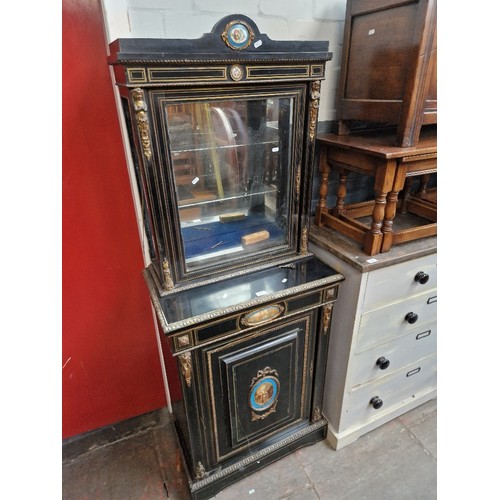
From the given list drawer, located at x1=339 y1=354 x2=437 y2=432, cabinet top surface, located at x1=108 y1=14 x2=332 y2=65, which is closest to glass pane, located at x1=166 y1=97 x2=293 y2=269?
cabinet top surface, located at x1=108 y1=14 x2=332 y2=65

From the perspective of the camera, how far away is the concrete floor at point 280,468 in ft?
5.02

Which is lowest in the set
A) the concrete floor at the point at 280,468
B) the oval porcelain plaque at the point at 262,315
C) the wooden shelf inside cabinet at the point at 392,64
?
the concrete floor at the point at 280,468

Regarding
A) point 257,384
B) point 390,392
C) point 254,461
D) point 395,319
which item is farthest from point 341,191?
point 254,461

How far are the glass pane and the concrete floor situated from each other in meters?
1.08

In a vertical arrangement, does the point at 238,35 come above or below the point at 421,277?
above

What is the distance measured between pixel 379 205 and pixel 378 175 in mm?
110

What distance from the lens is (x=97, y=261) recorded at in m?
1.42

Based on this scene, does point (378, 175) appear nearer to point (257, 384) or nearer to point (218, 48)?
point (218, 48)

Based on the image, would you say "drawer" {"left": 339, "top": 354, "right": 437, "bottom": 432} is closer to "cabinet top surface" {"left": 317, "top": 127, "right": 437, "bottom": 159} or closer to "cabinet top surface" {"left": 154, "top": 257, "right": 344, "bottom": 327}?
"cabinet top surface" {"left": 154, "top": 257, "right": 344, "bottom": 327}

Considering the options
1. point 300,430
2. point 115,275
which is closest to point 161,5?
point 115,275

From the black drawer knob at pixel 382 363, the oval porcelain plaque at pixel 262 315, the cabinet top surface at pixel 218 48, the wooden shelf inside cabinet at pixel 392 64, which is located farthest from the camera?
the black drawer knob at pixel 382 363

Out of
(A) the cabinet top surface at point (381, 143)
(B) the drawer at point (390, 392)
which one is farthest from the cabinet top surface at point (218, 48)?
(B) the drawer at point (390, 392)

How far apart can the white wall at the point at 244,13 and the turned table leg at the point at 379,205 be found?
49cm

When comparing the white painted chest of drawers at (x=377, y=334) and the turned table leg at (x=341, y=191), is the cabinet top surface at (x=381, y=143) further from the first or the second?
the white painted chest of drawers at (x=377, y=334)
